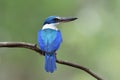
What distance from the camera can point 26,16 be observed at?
11711 millimetres

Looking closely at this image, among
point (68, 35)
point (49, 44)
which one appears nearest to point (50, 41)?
point (49, 44)

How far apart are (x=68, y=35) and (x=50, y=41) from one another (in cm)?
954

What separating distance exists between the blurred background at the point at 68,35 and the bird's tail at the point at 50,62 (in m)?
7.41

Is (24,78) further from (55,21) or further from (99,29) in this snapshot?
(55,21)

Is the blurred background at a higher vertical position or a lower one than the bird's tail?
lower

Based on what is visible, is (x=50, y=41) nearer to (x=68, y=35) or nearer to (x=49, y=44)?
(x=49, y=44)

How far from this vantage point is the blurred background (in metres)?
11.6

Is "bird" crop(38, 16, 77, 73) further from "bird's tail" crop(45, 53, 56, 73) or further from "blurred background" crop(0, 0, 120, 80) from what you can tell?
"blurred background" crop(0, 0, 120, 80)

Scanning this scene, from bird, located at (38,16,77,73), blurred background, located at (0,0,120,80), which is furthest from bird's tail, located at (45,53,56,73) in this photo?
blurred background, located at (0,0,120,80)

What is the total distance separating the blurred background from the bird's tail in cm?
741

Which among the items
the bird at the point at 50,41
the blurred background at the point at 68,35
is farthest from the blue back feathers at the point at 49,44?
the blurred background at the point at 68,35

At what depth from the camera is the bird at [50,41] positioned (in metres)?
3.19

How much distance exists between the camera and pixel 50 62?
126 inches

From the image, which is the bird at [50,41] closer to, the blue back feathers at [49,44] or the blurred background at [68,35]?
the blue back feathers at [49,44]
